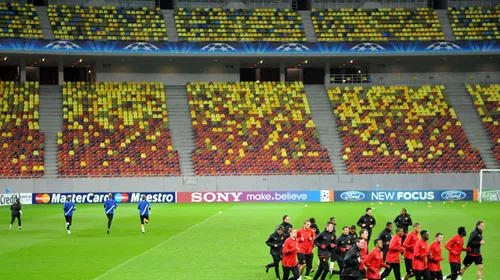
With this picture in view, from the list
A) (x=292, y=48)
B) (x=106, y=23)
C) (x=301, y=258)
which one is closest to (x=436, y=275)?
(x=301, y=258)

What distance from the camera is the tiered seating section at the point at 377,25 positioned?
6756 centimetres

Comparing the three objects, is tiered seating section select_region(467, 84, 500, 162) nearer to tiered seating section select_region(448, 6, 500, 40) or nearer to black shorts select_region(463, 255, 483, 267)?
tiered seating section select_region(448, 6, 500, 40)

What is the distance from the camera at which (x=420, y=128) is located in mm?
62250

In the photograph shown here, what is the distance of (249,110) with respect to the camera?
2530 inches

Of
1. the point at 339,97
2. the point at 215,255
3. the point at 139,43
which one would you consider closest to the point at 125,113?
the point at 139,43

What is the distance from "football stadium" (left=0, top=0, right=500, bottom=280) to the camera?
5384 cm

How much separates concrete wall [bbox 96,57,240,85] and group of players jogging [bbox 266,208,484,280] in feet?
156

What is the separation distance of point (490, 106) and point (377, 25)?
12618 mm

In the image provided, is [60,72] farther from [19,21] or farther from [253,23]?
[253,23]

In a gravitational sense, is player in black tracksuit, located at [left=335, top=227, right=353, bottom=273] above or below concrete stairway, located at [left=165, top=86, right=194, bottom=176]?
below

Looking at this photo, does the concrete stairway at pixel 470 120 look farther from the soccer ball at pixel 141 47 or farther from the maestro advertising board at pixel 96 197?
the soccer ball at pixel 141 47

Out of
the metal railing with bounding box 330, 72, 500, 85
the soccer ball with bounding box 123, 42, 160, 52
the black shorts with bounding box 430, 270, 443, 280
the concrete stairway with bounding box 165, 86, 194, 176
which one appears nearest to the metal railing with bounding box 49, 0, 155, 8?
the soccer ball with bounding box 123, 42, 160, 52

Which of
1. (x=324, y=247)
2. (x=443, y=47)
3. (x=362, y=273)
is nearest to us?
(x=362, y=273)

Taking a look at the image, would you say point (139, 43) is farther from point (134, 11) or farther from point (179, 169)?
point (179, 169)
